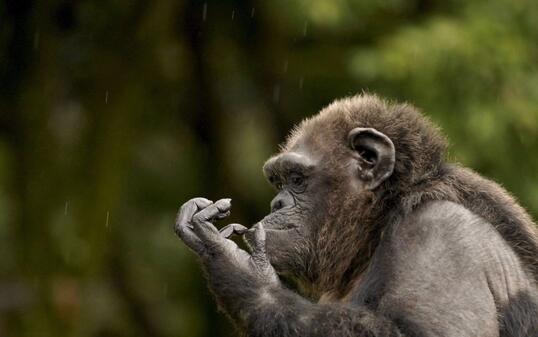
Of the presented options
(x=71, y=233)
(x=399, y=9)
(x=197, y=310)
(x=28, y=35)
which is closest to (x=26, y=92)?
(x=28, y=35)

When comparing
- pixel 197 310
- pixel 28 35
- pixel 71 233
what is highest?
pixel 28 35

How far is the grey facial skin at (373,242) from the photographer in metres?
6.76

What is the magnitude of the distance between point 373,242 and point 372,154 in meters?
0.51

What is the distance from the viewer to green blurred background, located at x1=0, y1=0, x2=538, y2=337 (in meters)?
11.9

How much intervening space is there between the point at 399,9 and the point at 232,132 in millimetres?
2938

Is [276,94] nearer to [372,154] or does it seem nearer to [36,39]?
[36,39]

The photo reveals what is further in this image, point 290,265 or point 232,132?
point 232,132

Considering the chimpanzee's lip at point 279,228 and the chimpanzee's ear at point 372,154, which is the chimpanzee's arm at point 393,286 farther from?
the chimpanzee's ear at point 372,154

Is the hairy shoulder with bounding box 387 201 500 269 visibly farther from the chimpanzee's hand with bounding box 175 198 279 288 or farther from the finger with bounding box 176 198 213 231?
the finger with bounding box 176 198 213 231

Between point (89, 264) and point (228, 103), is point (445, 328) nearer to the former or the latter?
point (89, 264)

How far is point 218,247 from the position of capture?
23.2ft

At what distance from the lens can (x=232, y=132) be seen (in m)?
14.8

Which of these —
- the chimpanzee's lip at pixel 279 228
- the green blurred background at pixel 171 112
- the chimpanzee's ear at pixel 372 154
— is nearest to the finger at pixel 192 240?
→ the chimpanzee's lip at pixel 279 228

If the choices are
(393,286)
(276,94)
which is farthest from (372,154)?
(276,94)
